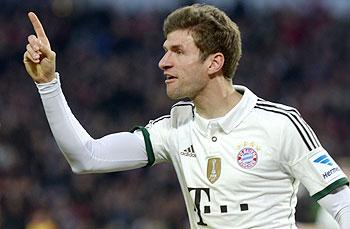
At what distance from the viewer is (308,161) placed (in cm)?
427

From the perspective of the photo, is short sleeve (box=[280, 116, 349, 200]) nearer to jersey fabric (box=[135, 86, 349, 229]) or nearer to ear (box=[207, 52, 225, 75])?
jersey fabric (box=[135, 86, 349, 229])

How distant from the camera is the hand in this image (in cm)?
420

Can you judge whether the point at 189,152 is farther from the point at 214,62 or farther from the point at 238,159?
the point at 214,62

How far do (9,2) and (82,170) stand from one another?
13037 millimetres

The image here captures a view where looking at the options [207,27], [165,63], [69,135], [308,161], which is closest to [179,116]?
[165,63]

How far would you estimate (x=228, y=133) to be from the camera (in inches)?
176

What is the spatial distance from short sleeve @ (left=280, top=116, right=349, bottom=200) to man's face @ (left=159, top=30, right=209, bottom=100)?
46 cm

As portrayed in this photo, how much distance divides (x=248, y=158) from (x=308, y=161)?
258 mm

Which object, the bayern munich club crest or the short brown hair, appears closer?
the bayern munich club crest

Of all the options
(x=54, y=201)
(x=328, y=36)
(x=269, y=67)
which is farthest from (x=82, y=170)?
(x=328, y=36)

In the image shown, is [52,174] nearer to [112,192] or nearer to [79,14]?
[112,192]

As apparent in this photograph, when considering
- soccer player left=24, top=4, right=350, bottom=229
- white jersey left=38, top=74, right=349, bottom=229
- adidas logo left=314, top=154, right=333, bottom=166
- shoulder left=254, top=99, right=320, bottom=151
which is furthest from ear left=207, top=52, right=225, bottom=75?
adidas logo left=314, top=154, right=333, bottom=166

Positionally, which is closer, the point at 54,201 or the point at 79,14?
the point at 54,201

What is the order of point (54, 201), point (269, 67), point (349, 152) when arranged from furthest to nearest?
1. point (269, 67)
2. point (349, 152)
3. point (54, 201)
